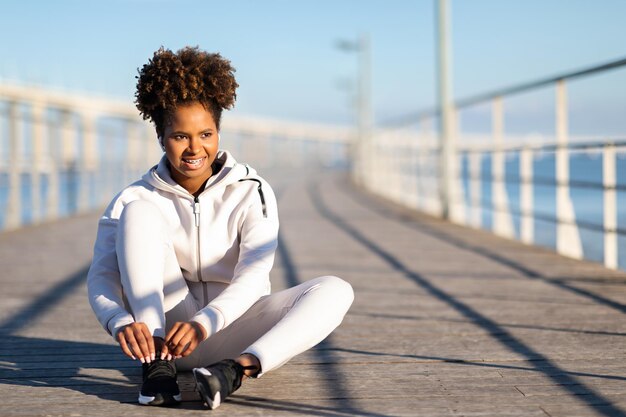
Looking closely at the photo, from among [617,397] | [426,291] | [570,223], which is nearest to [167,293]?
[617,397]

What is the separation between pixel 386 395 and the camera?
2254 millimetres

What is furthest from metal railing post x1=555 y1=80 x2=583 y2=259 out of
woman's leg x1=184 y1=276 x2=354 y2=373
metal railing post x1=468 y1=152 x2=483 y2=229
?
woman's leg x1=184 y1=276 x2=354 y2=373

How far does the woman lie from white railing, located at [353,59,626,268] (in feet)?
8.49

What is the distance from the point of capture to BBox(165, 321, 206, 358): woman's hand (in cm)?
207

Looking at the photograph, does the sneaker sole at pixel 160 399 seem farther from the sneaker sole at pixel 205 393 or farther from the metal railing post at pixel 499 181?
the metal railing post at pixel 499 181

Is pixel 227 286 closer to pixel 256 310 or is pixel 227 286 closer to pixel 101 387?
pixel 256 310

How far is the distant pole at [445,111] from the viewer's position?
925cm

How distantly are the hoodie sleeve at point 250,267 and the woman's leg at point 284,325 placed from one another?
7 centimetres

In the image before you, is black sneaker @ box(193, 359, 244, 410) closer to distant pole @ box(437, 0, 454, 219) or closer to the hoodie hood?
the hoodie hood

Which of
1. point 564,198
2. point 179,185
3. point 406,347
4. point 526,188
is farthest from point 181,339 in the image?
point 526,188

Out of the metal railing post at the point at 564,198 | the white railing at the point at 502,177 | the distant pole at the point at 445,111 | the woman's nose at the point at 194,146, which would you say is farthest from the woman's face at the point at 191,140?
the distant pole at the point at 445,111

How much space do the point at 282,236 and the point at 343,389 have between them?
5.43 meters

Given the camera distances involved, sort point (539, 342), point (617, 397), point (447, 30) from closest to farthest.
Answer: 1. point (617, 397)
2. point (539, 342)
3. point (447, 30)

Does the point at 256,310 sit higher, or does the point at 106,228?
the point at 106,228
